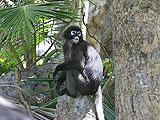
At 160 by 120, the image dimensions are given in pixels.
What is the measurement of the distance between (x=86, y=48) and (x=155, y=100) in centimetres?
176

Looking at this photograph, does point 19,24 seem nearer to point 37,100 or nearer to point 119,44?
point 119,44

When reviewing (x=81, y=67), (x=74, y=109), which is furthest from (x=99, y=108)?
(x=81, y=67)

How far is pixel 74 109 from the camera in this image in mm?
3160

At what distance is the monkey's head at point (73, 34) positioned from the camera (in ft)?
Answer: 11.7

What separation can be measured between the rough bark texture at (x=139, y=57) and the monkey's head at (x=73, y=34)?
4.78 feet

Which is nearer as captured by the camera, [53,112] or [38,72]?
[53,112]

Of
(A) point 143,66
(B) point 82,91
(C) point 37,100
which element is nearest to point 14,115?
(A) point 143,66

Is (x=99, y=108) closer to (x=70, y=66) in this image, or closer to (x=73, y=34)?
(x=70, y=66)

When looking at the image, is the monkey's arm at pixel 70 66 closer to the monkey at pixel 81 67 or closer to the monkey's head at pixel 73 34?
the monkey at pixel 81 67

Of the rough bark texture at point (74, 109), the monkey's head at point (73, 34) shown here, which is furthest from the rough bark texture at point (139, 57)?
the monkey's head at point (73, 34)

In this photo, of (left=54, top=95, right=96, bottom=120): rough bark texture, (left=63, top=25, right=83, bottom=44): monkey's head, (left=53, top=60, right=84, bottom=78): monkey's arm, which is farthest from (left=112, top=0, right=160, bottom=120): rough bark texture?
(left=53, top=60, right=84, bottom=78): monkey's arm

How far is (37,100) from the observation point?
4.32 meters

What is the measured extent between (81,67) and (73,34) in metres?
0.35

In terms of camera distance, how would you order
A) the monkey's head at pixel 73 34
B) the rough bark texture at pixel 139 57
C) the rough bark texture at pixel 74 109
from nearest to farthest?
the rough bark texture at pixel 139 57, the rough bark texture at pixel 74 109, the monkey's head at pixel 73 34
